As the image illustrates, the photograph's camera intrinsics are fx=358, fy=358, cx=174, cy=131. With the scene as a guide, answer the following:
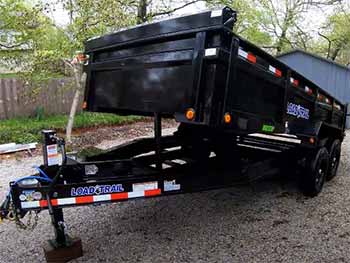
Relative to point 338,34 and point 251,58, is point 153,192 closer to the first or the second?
point 251,58

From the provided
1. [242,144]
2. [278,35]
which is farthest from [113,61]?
[278,35]

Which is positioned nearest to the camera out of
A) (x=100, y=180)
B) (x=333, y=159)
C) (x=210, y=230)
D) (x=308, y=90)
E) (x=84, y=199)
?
(x=84, y=199)

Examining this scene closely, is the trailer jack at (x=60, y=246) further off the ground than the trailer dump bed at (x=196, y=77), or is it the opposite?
the trailer dump bed at (x=196, y=77)

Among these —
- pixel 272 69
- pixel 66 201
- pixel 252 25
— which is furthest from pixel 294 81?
pixel 252 25

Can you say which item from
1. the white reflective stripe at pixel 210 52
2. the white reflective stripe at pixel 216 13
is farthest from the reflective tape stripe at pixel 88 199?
the white reflective stripe at pixel 216 13

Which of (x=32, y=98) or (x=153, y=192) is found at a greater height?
(x=32, y=98)

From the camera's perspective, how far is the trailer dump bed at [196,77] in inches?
101

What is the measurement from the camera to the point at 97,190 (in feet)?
9.10

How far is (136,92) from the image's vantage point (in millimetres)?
3143

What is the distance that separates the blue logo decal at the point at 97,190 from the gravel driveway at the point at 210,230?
0.66 m

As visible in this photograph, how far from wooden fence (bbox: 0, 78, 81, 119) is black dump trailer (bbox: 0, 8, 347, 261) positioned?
23.8 feet

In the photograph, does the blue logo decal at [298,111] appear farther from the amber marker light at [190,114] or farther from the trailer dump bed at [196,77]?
the amber marker light at [190,114]

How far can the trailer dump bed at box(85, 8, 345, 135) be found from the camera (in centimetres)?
255

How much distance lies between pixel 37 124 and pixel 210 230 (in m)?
7.51
